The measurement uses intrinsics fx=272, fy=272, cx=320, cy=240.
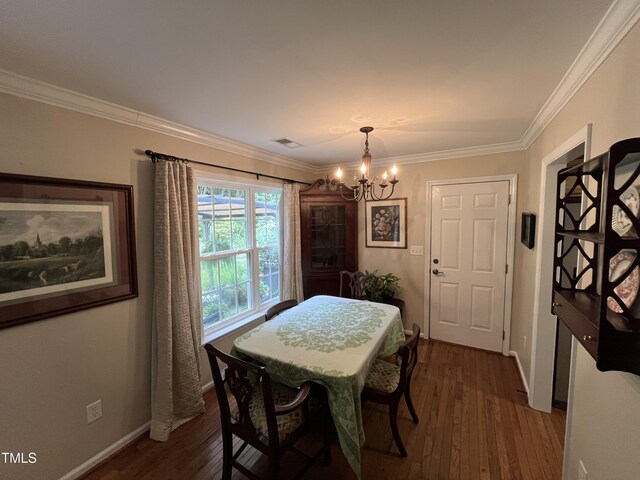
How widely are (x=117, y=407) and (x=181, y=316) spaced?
2.33ft

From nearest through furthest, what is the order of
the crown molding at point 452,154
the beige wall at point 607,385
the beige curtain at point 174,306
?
1. the beige wall at point 607,385
2. the beige curtain at point 174,306
3. the crown molding at point 452,154

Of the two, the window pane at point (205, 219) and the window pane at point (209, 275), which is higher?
the window pane at point (205, 219)

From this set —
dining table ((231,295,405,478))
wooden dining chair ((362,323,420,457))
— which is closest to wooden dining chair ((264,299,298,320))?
dining table ((231,295,405,478))

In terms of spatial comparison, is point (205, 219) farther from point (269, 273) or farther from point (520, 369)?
point (520, 369)

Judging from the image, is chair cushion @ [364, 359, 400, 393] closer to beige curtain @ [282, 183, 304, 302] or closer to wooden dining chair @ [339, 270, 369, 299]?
wooden dining chair @ [339, 270, 369, 299]

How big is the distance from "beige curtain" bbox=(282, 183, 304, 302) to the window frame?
0.23ft

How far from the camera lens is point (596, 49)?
1.20m

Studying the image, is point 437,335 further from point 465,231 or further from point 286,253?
point 286,253

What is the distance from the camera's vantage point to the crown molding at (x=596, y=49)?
3.23 feet

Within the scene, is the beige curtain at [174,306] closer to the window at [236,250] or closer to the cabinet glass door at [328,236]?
the window at [236,250]

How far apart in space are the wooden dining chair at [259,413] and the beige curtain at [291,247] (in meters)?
1.76

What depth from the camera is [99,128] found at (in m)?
1.78

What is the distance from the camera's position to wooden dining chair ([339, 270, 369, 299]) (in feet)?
11.4

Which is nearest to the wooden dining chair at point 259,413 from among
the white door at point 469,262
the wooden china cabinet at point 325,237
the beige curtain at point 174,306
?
the beige curtain at point 174,306
